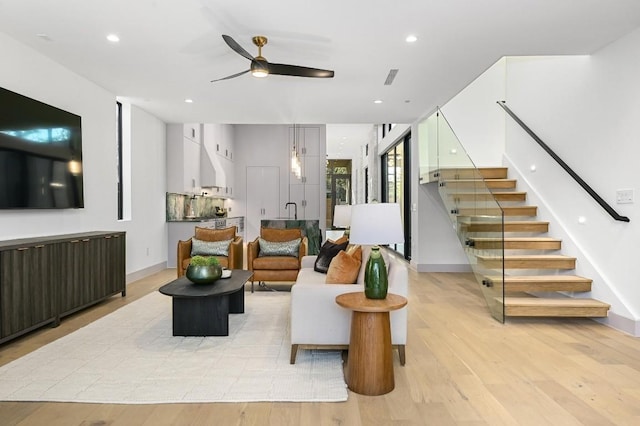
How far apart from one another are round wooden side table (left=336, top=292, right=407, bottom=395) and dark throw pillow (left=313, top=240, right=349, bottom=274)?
6.02 feet

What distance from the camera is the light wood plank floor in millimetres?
2223

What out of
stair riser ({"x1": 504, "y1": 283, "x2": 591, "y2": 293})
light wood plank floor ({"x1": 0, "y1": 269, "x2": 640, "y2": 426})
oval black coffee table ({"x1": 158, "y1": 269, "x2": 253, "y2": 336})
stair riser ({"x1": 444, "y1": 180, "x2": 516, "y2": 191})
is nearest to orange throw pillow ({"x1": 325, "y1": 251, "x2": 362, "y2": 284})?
light wood plank floor ({"x1": 0, "y1": 269, "x2": 640, "y2": 426})

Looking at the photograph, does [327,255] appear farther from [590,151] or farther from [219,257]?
[590,151]

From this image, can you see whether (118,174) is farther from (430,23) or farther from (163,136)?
(430,23)

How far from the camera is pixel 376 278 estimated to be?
2666 mm

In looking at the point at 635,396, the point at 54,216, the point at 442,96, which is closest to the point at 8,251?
the point at 54,216

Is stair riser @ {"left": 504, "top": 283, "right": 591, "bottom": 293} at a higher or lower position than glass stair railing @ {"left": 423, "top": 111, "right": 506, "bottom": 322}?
lower

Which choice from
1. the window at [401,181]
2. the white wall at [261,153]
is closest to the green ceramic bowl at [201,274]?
the window at [401,181]

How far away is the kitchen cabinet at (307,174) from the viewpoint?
1029 centimetres

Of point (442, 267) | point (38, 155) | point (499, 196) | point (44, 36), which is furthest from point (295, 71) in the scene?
point (442, 267)

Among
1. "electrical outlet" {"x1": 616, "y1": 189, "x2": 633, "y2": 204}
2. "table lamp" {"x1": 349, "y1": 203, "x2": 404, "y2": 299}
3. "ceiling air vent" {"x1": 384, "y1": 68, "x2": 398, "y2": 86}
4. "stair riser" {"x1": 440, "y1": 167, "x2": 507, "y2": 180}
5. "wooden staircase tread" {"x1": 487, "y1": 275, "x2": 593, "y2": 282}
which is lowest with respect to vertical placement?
"wooden staircase tread" {"x1": 487, "y1": 275, "x2": 593, "y2": 282}

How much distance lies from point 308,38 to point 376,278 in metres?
2.50

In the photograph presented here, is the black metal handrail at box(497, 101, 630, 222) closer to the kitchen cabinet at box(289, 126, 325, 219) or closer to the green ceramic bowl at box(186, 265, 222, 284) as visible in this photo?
the green ceramic bowl at box(186, 265, 222, 284)

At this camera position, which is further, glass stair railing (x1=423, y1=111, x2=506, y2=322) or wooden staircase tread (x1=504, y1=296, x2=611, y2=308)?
glass stair railing (x1=423, y1=111, x2=506, y2=322)
